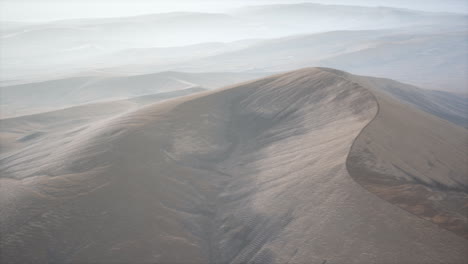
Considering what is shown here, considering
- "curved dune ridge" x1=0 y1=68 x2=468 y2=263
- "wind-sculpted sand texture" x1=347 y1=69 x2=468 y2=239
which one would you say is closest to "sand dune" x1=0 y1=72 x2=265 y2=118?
"curved dune ridge" x1=0 y1=68 x2=468 y2=263

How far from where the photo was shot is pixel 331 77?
113ft

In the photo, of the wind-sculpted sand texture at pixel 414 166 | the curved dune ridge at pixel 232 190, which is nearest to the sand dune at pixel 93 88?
the curved dune ridge at pixel 232 190

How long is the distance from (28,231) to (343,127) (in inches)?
790

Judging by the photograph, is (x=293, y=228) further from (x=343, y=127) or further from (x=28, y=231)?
(x=28, y=231)

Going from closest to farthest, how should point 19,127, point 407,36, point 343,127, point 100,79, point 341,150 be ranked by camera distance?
point 341,150
point 343,127
point 19,127
point 100,79
point 407,36

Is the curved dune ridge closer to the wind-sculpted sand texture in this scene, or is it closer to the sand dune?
the wind-sculpted sand texture

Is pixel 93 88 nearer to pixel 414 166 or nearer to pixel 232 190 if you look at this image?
pixel 232 190

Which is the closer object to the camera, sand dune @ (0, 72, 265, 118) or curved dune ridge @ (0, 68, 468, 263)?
curved dune ridge @ (0, 68, 468, 263)

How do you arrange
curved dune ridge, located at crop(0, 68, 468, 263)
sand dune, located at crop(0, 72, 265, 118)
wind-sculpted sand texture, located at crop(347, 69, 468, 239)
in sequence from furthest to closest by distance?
sand dune, located at crop(0, 72, 265, 118) < wind-sculpted sand texture, located at crop(347, 69, 468, 239) < curved dune ridge, located at crop(0, 68, 468, 263)

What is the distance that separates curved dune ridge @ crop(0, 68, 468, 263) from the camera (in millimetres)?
16062

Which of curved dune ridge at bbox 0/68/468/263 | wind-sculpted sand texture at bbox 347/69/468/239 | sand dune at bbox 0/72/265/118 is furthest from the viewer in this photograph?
sand dune at bbox 0/72/265/118

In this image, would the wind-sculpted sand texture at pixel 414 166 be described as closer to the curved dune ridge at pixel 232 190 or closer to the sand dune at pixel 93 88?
the curved dune ridge at pixel 232 190

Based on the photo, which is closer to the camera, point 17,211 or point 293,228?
point 293,228

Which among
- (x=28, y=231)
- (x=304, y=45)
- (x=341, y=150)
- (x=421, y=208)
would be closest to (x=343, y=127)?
(x=341, y=150)
